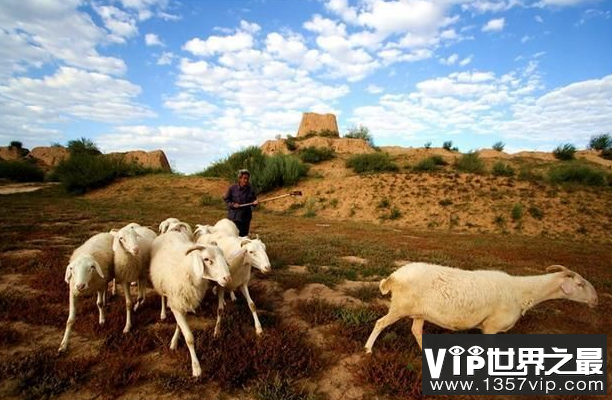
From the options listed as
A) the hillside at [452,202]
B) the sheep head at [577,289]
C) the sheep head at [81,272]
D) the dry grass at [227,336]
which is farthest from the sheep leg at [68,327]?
the hillside at [452,202]

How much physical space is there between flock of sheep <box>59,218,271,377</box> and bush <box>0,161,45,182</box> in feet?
141

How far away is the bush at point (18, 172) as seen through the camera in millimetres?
36156

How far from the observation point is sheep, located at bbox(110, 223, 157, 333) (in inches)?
182

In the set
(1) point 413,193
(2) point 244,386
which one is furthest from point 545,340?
(1) point 413,193

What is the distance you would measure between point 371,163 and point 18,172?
40023mm

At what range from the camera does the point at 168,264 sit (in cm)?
452

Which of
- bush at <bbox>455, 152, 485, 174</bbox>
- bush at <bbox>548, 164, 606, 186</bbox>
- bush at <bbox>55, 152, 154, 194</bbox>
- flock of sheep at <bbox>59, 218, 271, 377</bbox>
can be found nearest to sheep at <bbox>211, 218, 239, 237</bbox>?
flock of sheep at <bbox>59, 218, 271, 377</bbox>

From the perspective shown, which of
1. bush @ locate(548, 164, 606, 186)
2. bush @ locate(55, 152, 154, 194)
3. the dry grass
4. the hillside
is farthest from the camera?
bush @ locate(55, 152, 154, 194)

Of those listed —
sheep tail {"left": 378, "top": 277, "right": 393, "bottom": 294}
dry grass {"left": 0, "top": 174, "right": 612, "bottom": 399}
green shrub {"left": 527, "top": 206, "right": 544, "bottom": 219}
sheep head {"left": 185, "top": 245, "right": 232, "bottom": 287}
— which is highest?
sheep head {"left": 185, "top": 245, "right": 232, "bottom": 287}

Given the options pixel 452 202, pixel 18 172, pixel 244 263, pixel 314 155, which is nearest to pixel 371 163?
pixel 314 155

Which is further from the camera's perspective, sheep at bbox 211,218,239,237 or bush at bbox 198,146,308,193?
bush at bbox 198,146,308,193

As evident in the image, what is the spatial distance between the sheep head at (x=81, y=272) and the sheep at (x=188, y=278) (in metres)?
0.79

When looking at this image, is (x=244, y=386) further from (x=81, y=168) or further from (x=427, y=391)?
(x=81, y=168)

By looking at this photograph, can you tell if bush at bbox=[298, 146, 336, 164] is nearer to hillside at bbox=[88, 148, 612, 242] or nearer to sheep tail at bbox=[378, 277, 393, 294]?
hillside at bbox=[88, 148, 612, 242]
